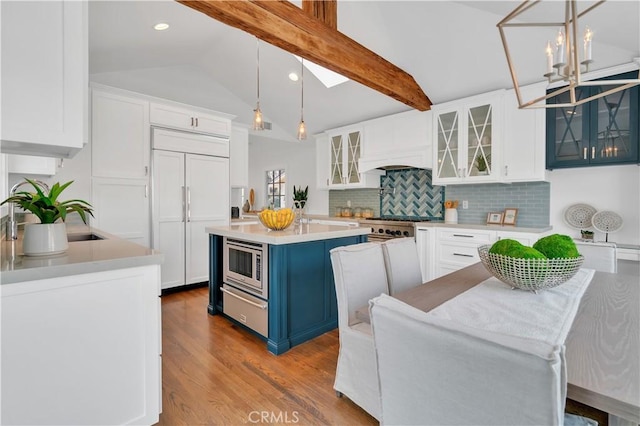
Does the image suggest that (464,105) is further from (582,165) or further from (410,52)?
(582,165)

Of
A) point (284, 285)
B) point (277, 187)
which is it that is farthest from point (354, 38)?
point (277, 187)

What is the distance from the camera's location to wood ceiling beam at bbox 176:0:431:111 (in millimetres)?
2223

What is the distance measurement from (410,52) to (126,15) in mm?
2831

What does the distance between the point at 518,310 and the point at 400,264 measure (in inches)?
32.9

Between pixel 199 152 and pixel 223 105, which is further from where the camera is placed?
pixel 223 105

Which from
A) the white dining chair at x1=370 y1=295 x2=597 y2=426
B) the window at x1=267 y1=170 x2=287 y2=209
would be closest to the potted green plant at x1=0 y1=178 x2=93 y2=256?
the white dining chair at x1=370 y1=295 x2=597 y2=426

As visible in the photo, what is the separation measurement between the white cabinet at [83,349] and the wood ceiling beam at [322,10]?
2503 millimetres

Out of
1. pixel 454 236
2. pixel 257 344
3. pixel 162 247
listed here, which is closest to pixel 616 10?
pixel 454 236

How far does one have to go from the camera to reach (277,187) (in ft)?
22.9

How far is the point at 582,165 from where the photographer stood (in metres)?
3.05

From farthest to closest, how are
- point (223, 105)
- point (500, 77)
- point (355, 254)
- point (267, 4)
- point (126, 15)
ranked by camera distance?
point (223, 105) < point (500, 77) < point (126, 15) < point (267, 4) < point (355, 254)

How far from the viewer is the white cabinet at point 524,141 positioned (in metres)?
3.28

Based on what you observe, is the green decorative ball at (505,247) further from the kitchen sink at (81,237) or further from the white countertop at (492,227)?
the kitchen sink at (81,237)

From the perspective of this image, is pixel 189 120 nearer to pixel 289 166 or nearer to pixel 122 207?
pixel 122 207
